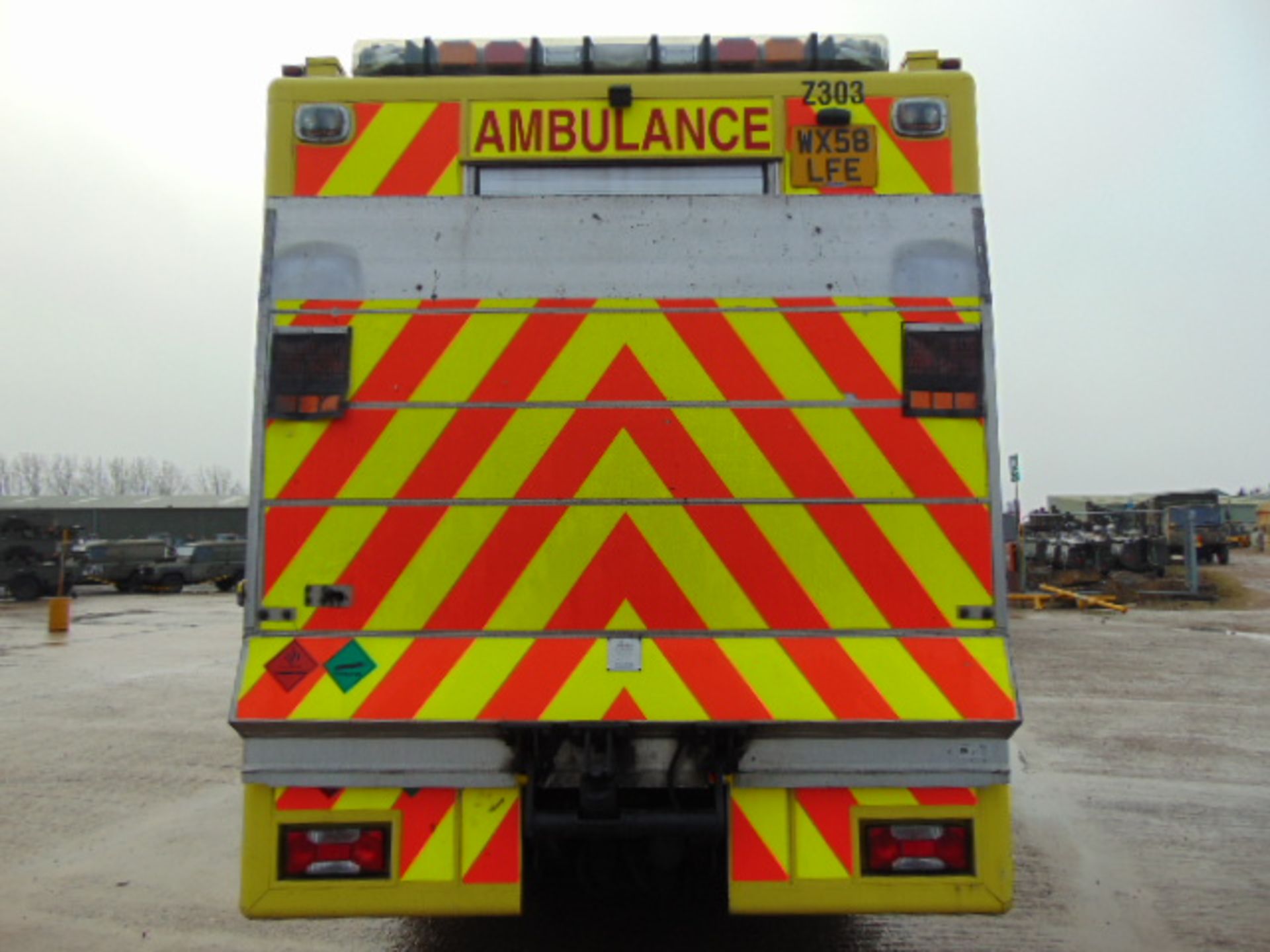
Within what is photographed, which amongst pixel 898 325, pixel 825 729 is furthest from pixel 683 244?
pixel 825 729

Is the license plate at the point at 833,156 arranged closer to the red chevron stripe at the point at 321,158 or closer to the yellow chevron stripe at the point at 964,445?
the yellow chevron stripe at the point at 964,445

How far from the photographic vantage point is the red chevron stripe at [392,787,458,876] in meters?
3.12

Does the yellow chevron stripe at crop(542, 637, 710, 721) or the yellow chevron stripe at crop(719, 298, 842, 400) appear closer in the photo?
the yellow chevron stripe at crop(542, 637, 710, 721)

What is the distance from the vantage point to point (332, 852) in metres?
3.15

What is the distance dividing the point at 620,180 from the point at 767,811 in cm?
208

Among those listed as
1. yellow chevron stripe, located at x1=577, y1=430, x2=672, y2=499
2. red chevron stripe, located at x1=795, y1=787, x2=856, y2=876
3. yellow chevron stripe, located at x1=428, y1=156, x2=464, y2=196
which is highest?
yellow chevron stripe, located at x1=428, y1=156, x2=464, y2=196

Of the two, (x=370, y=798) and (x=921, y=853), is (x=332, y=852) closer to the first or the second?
(x=370, y=798)

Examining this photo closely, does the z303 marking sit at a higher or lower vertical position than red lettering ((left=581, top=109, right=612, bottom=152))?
higher

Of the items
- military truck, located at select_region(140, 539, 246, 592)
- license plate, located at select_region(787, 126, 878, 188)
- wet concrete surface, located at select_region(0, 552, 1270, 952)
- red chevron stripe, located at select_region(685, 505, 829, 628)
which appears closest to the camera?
red chevron stripe, located at select_region(685, 505, 829, 628)

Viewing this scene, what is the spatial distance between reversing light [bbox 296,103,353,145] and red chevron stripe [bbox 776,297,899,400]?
1.56 m

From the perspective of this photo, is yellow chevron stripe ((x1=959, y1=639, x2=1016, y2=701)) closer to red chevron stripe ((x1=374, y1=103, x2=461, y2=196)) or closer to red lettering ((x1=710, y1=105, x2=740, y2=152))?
red lettering ((x1=710, y1=105, x2=740, y2=152))

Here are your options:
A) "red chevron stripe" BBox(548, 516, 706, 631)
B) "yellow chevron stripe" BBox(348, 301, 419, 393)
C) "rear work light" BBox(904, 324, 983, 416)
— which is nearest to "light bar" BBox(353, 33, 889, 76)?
"yellow chevron stripe" BBox(348, 301, 419, 393)

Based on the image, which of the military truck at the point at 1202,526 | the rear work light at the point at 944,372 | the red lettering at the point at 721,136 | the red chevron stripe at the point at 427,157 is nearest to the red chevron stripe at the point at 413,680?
the red chevron stripe at the point at 427,157

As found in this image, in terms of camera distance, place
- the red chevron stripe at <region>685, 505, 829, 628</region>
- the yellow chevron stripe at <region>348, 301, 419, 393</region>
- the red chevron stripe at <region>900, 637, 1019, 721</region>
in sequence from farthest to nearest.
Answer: the yellow chevron stripe at <region>348, 301, 419, 393</region>, the red chevron stripe at <region>685, 505, 829, 628</region>, the red chevron stripe at <region>900, 637, 1019, 721</region>
